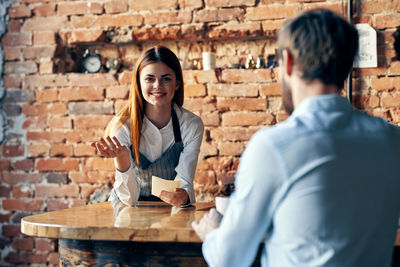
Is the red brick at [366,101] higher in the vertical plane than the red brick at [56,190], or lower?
higher

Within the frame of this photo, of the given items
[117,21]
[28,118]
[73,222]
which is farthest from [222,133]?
[73,222]

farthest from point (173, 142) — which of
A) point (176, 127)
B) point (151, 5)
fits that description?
point (151, 5)

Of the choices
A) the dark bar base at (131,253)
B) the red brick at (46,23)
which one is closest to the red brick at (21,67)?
the red brick at (46,23)

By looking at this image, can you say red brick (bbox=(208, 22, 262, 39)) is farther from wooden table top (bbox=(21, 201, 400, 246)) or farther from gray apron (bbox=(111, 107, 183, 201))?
wooden table top (bbox=(21, 201, 400, 246))

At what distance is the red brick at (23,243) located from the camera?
3477mm

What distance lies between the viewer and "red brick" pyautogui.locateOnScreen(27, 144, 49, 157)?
11.2 ft

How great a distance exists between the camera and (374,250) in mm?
1088

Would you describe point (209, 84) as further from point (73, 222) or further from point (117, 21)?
point (73, 222)

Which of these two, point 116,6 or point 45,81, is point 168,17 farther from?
point 45,81

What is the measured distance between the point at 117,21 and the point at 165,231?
83.3 inches

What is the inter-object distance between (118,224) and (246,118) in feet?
5.50

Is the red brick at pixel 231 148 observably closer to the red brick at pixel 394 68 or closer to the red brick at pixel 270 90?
the red brick at pixel 270 90

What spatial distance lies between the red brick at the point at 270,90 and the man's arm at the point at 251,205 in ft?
6.71

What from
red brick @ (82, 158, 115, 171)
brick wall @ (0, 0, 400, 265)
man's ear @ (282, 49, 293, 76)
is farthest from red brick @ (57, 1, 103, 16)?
man's ear @ (282, 49, 293, 76)
